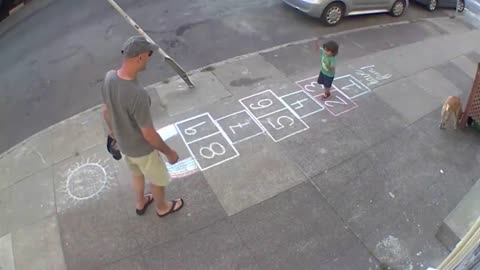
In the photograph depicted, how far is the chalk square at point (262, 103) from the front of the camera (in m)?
6.08

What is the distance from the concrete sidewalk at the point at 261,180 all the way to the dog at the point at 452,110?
0.49 ft

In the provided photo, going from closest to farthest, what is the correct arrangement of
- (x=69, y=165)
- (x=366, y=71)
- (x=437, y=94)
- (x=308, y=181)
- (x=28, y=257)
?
(x=28, y=257) < (x=308, y=181) < (x=69, y=165) < (x=437, y=94) < (x=366, y=71)

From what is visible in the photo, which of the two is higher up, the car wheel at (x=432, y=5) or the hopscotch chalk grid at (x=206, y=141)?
the hopscotch chalk grid at (x=206, y=141)

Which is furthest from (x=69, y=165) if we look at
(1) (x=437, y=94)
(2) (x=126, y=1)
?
(2) (x=126, y=1)

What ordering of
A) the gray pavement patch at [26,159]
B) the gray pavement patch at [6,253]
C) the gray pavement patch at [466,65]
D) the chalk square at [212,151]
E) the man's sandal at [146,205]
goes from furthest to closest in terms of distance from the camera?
1. the gray pavement patch at [466,65]
2. the gray pavement patch at [26,159]
3. the chalk square at [212,151]
4. the man's sandal at [146,205]
5. the gray pavement patch at [6,253]

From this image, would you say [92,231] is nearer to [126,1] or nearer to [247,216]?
[247,216]

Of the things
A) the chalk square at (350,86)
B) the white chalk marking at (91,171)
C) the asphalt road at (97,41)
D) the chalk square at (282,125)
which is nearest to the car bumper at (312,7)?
the asphalt road at (97,41)

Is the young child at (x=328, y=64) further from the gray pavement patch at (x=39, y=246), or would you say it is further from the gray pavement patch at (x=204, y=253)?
the gray pavement patch at (x=39, y=246)

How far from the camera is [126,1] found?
10.9 metres

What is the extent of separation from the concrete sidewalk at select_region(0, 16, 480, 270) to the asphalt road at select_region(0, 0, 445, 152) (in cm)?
104

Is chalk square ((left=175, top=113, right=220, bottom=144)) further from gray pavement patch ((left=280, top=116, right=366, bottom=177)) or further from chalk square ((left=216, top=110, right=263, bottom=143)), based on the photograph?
gray pavement patch ((left=280, top=116, right=366, bottom=177))

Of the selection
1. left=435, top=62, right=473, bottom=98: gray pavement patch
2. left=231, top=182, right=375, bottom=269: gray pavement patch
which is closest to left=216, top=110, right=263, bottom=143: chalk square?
left=231, top=182, right=375, bottom=269: gray pavement patch

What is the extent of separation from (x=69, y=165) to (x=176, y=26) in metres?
5.26

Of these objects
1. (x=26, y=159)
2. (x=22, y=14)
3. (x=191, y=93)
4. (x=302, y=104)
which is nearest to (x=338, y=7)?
(x=302, y=104)
